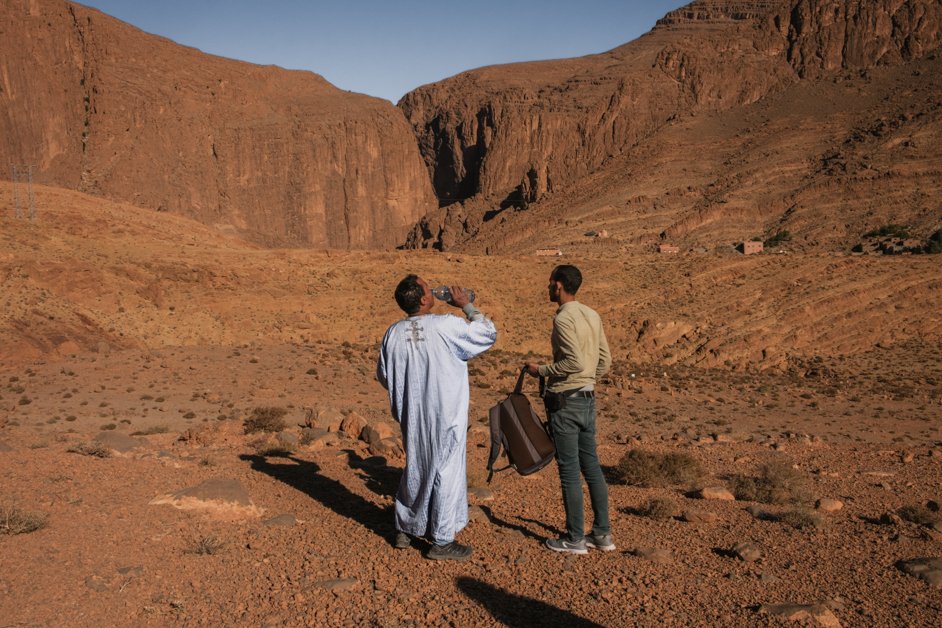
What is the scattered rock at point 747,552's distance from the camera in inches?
193

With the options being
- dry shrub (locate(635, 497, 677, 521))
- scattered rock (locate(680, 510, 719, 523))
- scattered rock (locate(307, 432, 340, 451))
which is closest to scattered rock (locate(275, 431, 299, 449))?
scattered rock (locate(307, 432, 340, 451))

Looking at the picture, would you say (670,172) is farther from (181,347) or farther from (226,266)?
(181,347)

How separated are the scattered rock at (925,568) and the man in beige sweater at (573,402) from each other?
1.83 meters

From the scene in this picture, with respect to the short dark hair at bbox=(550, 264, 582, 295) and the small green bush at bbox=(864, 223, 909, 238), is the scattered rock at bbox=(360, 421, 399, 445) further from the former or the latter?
the small green bush at bbox=(864, 223, 909, 238)

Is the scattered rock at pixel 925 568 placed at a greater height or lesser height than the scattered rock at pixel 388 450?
lesser

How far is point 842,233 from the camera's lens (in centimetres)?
4572

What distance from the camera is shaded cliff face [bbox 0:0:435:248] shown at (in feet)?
193

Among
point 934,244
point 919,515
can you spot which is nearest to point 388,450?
point 919,515

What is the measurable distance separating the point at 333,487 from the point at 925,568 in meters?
4.66

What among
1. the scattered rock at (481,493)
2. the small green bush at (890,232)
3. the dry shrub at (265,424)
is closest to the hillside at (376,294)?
the small green bush at (890,232)

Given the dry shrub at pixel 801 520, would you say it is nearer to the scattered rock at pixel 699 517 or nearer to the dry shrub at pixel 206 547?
the scattered rock at pixel 699 517

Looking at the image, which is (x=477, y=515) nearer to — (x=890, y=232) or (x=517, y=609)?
(x=517, y=609)

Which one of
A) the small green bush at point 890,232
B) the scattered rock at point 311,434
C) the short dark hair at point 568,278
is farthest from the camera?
the small green bush at point 890,232

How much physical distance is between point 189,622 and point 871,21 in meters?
84.7
